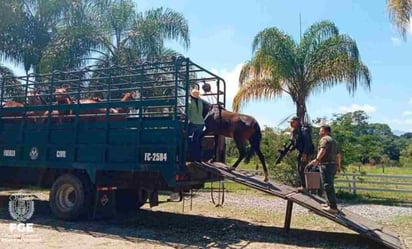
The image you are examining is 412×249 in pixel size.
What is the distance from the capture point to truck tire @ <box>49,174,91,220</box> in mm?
8992

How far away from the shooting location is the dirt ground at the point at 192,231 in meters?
7.27

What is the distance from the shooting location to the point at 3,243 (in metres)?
7.05

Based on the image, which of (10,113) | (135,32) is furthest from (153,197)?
(135,32)

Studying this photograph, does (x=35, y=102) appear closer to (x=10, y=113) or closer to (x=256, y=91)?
(x=10, y=113)

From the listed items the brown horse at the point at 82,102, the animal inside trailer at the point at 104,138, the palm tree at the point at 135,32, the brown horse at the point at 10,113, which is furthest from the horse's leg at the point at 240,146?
the palm tree at the point at 135,32

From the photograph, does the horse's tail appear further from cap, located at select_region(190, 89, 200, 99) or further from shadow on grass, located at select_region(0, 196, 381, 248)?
shadow on grass, located at select_region(0, 196, 381, 248)

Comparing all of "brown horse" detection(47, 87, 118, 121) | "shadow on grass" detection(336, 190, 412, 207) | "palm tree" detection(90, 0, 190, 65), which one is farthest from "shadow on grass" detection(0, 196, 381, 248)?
"palm tree" detection(90, 0, 190, 65)

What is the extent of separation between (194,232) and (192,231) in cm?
10

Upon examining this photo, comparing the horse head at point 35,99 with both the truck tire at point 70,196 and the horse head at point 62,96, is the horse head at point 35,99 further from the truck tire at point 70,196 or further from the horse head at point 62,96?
the truck tire at point 70,196

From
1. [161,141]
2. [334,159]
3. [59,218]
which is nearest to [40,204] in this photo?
[59,218]

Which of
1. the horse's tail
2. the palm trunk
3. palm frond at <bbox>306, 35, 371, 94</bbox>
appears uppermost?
palm frond at <bbox>306, 35, 371, 94</bbox>

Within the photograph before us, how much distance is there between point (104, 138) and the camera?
28.7 feet
